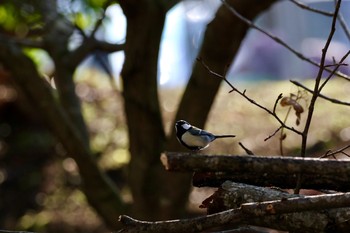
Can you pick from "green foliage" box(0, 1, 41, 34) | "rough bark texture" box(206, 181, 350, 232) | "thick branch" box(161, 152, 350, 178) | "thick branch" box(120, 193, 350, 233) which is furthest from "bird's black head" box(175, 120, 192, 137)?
"green foliage" box(0, 1, 41, 34)

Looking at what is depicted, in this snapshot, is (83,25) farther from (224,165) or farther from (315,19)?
(315,19)

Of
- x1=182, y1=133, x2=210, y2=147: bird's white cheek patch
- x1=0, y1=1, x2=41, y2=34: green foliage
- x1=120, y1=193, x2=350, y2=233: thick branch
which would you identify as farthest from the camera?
x1=0, y1=1, x2=41, y2=34: green foliage

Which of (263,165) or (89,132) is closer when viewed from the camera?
(263,165)

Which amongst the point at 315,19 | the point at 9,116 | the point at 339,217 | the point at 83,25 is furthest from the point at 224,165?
the point at 315,19

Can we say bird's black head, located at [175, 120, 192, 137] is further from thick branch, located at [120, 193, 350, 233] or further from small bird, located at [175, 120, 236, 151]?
thick branch, located at [120, 193, 350, 233]

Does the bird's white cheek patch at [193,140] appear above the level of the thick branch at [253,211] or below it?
above

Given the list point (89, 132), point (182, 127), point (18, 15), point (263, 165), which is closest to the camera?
point (263, 165)

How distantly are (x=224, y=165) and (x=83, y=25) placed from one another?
3.93 m

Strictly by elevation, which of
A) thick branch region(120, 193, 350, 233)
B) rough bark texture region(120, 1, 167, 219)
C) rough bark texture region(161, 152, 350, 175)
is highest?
rough bark texture region(120, 1, 167, 219)

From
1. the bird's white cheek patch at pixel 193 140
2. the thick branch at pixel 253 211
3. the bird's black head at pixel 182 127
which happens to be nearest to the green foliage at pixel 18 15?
Result: the bird's black head at pixel 182 127

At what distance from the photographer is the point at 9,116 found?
8.92 m

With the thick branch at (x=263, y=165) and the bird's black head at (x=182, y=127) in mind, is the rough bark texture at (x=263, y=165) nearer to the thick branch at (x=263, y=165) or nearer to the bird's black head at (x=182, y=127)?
the thick branch at (x=263, y=165)

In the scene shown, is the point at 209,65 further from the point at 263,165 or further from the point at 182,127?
the point at 263,165

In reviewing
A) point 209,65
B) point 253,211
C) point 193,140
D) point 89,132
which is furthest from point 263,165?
point 89,132
